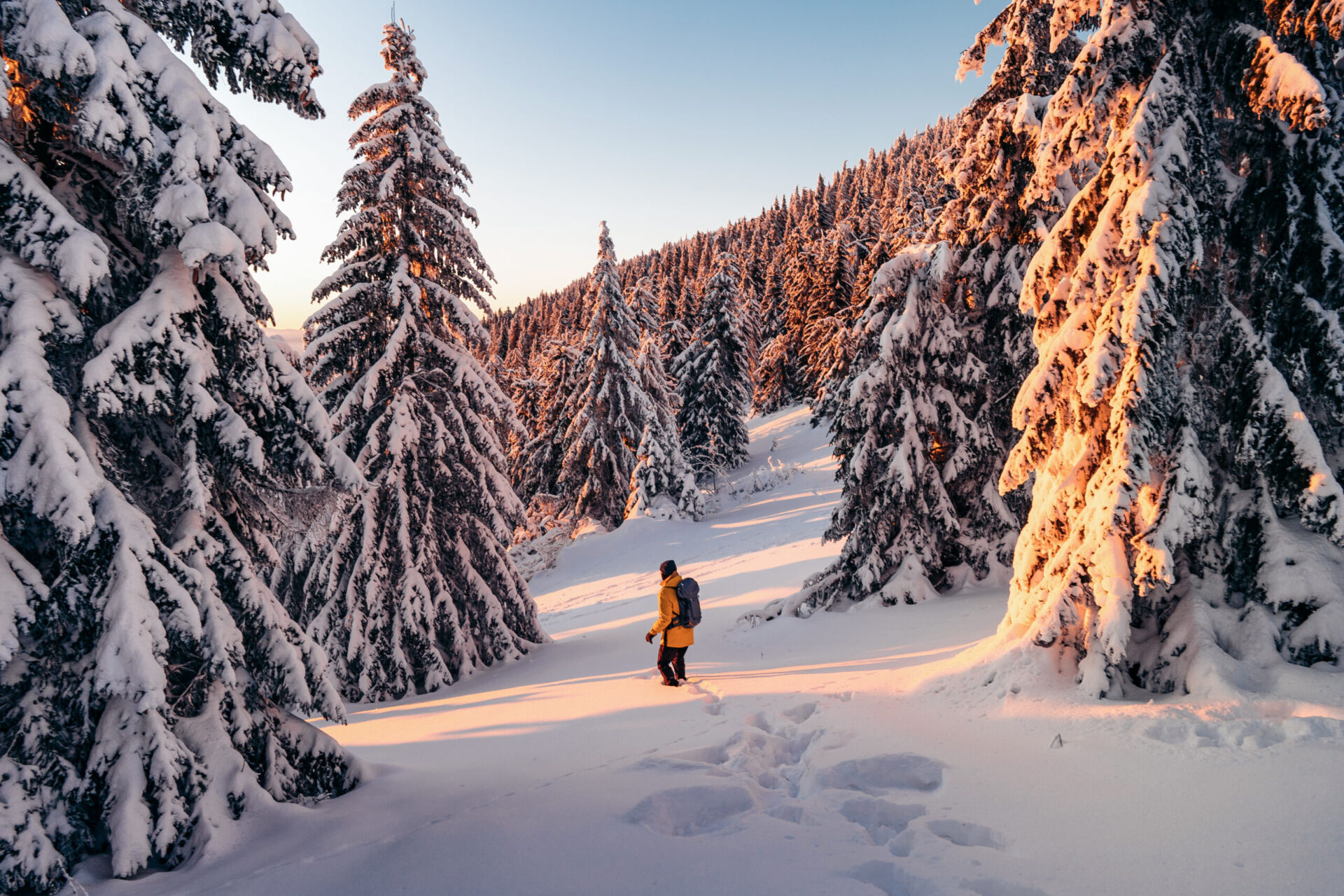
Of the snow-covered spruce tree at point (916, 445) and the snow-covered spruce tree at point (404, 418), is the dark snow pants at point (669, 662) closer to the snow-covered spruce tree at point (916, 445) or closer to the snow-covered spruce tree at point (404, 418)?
the snow-covered spruce tree at point (916, 445)

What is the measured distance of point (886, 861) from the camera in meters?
3.71

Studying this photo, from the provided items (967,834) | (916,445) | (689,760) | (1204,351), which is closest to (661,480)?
(916,445)

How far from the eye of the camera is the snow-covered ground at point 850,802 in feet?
11.5

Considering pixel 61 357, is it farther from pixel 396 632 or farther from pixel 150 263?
pixel 396 632

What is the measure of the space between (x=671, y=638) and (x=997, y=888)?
5480 mm

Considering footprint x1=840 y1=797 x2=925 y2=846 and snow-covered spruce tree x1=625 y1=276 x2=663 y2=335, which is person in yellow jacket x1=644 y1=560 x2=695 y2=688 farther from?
snow-covered spruce tree x1=625 y1=276 x2=663 y2=335

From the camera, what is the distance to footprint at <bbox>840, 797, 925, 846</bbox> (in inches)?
160

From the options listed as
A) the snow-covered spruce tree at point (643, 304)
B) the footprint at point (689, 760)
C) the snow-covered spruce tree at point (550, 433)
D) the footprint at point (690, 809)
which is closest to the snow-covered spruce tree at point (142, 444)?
the footprint at point (689, 760)

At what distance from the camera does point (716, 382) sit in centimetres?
3756

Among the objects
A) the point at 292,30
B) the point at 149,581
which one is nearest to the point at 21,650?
the point at 149,581

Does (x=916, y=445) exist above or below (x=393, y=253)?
below

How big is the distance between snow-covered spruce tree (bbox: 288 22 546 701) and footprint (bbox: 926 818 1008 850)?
10.1 m

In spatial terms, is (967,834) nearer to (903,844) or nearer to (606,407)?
(903,844)

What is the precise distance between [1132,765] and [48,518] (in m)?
7.23
